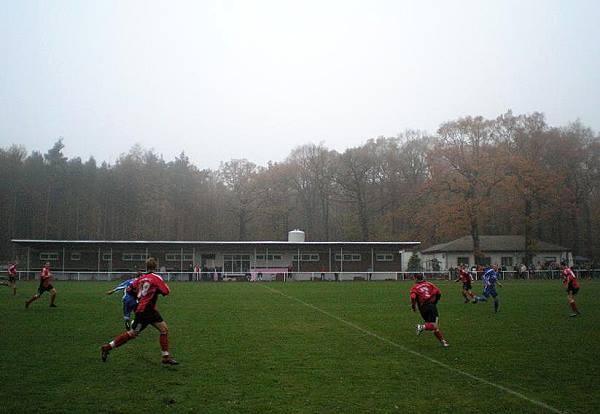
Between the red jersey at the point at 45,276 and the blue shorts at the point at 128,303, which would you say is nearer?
the blue shorts at the point at 128,303

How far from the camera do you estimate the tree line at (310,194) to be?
60906 millimetres

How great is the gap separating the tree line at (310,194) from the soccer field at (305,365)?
44427mm

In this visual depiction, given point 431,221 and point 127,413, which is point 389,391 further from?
point 431,221

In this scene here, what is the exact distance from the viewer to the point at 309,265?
198ft

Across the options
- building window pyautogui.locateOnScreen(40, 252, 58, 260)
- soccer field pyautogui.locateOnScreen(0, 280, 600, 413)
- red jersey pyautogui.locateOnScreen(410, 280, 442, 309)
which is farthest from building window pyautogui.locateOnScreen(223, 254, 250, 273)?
red jersey pyautogui.locateOnScreen(410, 280, 442, 309)

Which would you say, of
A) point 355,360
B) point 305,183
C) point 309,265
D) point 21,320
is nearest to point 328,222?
point 305,183

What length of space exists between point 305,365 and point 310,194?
66.5 m

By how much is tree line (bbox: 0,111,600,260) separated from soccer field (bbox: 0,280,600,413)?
1749 inches

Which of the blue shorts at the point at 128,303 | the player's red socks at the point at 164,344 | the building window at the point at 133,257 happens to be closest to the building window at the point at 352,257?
the building window at the point at 133,257

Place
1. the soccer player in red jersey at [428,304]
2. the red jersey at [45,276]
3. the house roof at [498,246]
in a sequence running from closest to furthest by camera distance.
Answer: the soccer player in red jersey at [428,304] < the red jersey at [45,276] < the house roof at [498,246]

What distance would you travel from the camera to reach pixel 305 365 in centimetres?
1046

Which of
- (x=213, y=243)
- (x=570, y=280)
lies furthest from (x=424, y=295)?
(x=213, y=243)

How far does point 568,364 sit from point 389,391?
424 centimetres

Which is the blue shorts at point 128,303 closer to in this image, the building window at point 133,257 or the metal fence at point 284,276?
the metal fence at point 284,276
